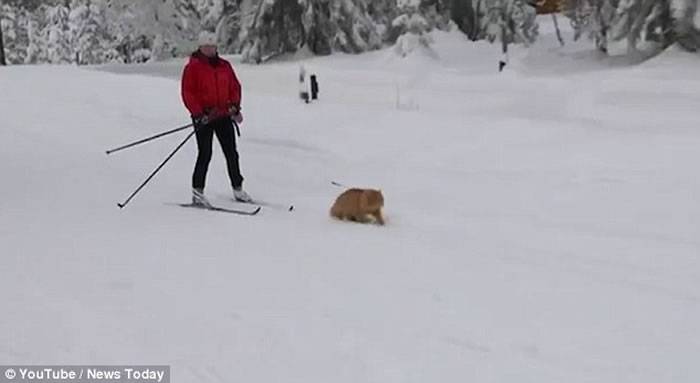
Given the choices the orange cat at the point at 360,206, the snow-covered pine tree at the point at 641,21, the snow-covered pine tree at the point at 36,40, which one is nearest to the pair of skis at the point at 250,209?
the orange cat at the point at 360,206

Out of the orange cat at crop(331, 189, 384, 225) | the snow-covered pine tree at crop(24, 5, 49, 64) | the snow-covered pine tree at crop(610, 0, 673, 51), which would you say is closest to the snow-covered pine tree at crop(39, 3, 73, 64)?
the snow-covered pine tree at crop(24, 5, 49, 64)

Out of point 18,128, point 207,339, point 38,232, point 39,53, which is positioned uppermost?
point 207,339

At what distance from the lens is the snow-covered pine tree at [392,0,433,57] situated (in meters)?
21.4

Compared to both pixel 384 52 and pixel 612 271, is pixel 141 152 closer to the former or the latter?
pixel 612 271

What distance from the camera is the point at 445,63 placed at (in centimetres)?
2112

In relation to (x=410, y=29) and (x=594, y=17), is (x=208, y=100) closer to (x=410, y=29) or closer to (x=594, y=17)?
(x=594, y=17)

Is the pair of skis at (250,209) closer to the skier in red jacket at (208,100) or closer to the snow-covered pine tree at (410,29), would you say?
the skier in red jacket at (208,100)

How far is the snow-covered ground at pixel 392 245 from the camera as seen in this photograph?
4652mm

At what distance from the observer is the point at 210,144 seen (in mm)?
8906

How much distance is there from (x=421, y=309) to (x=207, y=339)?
133 cm

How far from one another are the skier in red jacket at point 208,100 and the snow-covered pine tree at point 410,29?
13.0 m

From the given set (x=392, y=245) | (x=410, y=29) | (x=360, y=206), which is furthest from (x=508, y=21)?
(x=392, y=245)

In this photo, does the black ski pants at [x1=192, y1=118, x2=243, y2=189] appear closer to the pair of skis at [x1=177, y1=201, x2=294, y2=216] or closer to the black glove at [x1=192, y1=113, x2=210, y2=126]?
the black glove at [x1=192, y1=113, x2=210, y2=126]

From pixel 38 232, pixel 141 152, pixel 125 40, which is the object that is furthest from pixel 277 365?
pixel 125 40
